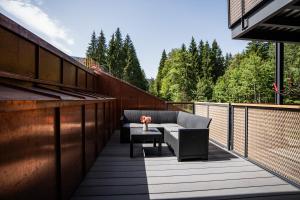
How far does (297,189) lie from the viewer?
140 inches

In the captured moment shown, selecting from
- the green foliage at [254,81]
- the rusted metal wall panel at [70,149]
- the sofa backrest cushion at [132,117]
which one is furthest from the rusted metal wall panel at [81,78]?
the green foliage at [254,81]

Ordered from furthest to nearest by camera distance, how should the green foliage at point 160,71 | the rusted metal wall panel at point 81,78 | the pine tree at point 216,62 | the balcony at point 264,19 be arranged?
the green foliage at point 160,71 → the pine tree at point 216,62 → the rusted metal wall panel at point 81,78 → the balcony at point 264,19

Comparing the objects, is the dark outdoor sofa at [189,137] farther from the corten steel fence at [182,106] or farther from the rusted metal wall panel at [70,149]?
the rusted metal wall panel at [70,149]

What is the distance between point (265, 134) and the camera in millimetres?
4461

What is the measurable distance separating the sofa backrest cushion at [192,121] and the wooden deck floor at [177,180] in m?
0.86

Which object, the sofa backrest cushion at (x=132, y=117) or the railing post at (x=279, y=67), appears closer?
the railing post at (x=279, y=67)

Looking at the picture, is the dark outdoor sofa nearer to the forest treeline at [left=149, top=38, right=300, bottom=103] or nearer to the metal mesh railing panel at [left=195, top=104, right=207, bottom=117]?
the metal mesh railing panel at [left=195, top=104, right=207, bottom=117]

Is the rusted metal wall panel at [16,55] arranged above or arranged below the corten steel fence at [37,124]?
above

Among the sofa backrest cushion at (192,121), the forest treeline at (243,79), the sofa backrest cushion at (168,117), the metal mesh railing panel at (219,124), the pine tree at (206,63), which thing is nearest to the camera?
the sofa backrest cushion at (192,121)

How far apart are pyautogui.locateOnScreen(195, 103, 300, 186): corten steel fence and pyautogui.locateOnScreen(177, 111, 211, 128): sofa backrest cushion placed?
792mm

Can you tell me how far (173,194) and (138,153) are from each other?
2555 mm

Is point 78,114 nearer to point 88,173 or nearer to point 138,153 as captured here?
point 88,173

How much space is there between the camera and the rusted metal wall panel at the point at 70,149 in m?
2.75

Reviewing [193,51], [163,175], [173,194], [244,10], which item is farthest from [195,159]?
[193,51]
